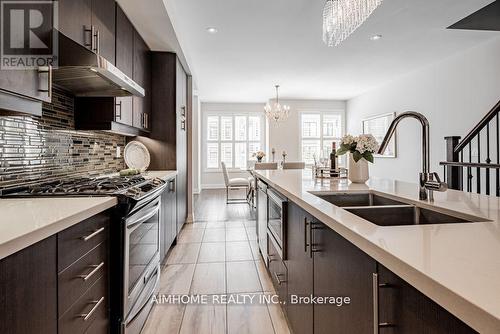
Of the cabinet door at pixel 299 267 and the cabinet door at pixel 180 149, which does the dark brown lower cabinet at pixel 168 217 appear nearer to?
the cabinet door at pixel 180 149

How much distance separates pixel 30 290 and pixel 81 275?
0.32 meters

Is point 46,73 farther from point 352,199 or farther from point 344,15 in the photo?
point 344,15

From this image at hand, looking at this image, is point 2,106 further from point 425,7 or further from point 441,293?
point 425,7

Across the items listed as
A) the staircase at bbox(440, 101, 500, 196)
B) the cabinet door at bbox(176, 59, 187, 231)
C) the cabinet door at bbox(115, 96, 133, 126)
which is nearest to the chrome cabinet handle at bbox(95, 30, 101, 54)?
the cabinet door at bbox(115, 96, 133, 126)

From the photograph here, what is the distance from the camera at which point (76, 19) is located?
1685 mm

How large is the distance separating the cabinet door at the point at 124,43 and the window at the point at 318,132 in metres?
6.23

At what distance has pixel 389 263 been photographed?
0.62 meters

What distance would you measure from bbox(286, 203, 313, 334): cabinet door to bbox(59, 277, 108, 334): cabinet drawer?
97cm

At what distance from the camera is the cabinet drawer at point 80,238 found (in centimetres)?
100

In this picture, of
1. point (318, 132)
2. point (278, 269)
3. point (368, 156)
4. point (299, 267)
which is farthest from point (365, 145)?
point (318, 132)

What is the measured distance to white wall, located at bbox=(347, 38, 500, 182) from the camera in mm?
4125

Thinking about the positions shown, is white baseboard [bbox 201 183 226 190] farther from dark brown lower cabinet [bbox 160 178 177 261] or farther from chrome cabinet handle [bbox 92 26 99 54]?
chrome cabinet handle [bbox 92 26 99 54]

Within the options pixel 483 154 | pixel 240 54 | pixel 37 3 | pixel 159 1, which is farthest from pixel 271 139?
pixel 37 3

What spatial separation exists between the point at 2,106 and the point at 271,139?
7352mm
